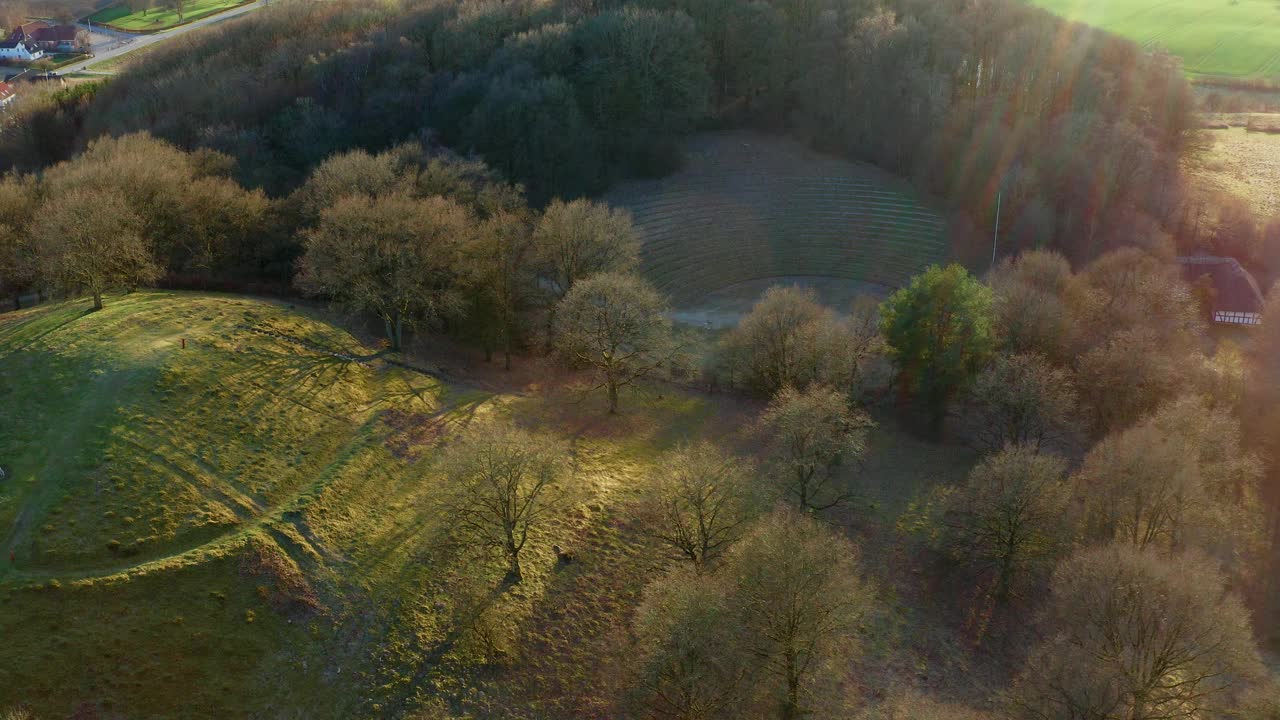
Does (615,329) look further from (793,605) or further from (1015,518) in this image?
(793,605)

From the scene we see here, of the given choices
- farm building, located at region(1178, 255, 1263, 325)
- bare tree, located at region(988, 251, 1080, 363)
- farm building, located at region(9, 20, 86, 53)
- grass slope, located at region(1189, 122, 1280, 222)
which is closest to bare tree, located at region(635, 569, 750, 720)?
bare tree, located at region(988, 251, 1080, 363)

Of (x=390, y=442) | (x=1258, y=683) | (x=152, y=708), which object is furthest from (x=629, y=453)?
(x=1258, y=683)

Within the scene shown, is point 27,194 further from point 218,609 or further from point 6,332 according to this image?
point 218,609

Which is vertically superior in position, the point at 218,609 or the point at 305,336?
the point at 305,336

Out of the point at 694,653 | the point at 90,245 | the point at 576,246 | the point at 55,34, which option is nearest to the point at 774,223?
the point at 576,246

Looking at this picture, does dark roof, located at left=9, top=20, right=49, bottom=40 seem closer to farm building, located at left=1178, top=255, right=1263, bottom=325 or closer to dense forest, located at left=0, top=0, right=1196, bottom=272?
dense forest, located at left=0, top=0, right=1196, bottom=272

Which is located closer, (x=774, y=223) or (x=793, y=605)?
(x=793, y=605)

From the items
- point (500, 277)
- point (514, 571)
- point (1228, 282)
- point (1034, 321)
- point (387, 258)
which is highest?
point (387, 258)
